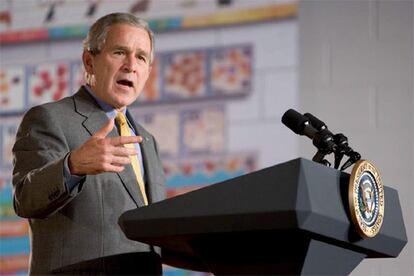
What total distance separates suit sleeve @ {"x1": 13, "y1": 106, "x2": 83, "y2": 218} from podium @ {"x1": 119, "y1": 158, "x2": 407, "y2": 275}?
0.20 meters

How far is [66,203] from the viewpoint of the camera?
1.87m

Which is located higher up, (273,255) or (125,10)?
(125,10)

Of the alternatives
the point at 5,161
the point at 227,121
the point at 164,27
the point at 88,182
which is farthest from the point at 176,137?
the point at 88,182

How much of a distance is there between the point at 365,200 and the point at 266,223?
241mm

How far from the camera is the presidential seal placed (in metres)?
1.59

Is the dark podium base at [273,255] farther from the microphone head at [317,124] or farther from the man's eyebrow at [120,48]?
the man's eyebrow at [120,48]

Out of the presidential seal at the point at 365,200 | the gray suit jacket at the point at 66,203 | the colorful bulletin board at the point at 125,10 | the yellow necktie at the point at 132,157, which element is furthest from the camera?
the colorful bulletin board at the point at 125,10

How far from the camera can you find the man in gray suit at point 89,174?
1813mm

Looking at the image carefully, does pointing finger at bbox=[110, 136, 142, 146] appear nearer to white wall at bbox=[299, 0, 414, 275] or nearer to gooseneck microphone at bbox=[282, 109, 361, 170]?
gooseneck microphone at bbox=[282, 109, 361, 170]

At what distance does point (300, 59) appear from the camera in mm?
3803

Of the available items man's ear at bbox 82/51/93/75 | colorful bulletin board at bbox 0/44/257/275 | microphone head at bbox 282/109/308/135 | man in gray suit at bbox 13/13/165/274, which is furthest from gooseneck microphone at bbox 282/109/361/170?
colorful bulletin board at bbox 0/44/257/275

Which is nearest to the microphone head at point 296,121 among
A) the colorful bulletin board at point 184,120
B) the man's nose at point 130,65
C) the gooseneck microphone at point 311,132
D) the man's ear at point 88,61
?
the gooseneck microphone at point 311,132

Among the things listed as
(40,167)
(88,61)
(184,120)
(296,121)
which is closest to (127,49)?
(88,61)

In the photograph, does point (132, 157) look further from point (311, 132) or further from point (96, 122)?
point (311, 132)
